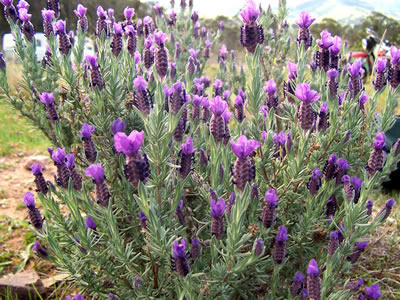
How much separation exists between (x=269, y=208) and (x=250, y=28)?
2.50 feet

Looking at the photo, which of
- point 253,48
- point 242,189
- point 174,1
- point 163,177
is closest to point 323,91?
point 253,48

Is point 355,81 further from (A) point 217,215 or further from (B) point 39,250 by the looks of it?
(B) point 39,250

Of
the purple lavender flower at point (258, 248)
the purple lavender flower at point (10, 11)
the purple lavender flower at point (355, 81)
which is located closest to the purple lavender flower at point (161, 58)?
the purple lavender flower at point (258, 248)

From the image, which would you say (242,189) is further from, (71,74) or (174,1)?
(174,1)

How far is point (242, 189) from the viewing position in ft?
3.91

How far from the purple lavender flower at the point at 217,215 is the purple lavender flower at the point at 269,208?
0.19 m

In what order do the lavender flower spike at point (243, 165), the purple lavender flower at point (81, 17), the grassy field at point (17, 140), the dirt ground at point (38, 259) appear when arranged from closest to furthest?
1. the lavender flower spike at point (243, 165)
2. the purple lavender flower at point (81, 17)
3. the dirt ground at point (38, 259)
4. the grassy field at point (17, 140)

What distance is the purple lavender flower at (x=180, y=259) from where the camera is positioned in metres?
1.17

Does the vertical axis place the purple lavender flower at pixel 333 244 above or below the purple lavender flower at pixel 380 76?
below

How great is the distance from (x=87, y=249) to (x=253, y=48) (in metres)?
1.08

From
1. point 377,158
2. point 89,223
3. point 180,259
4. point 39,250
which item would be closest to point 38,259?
point 39,250

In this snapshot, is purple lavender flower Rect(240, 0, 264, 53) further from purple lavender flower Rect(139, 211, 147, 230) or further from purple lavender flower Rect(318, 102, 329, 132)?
purple lavender flower Rect(139, 211, 147, 230)

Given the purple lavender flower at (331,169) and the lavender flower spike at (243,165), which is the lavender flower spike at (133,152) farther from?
the purple lavender flower at (331,169)

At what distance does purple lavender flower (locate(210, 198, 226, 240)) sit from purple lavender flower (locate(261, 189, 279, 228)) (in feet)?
0.62
